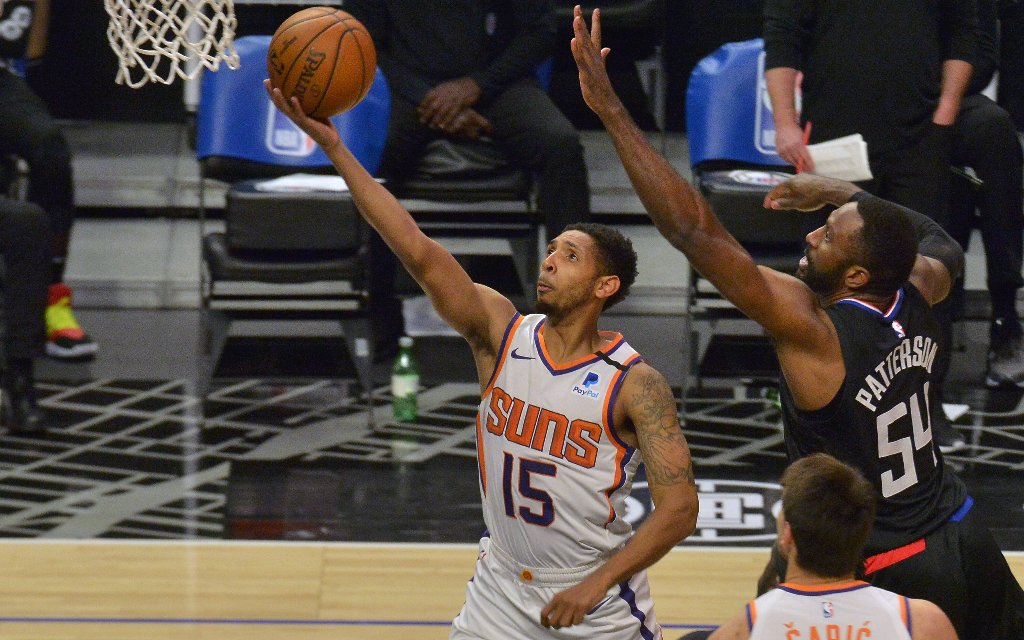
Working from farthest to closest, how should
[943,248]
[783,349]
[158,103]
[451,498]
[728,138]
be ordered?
[158,103]
[728,138]
[451,498]
[943,248]
[783,349]

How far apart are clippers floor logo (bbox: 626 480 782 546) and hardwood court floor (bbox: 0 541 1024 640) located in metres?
0.16

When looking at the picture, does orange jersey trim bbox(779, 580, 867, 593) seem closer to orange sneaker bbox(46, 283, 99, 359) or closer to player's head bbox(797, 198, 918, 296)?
player's head bbox(797, 198, 918, 296)

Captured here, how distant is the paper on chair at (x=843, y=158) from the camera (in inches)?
225

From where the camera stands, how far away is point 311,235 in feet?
21.9

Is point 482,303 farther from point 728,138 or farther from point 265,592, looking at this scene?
point 728,138

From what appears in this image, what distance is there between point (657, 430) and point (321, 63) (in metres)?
1.23

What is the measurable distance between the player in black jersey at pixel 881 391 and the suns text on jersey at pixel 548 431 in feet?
1.45

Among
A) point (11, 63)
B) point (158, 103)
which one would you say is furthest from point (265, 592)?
point (158, 103)

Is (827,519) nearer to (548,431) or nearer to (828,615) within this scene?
(828,615)

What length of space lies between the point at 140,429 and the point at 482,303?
3215mm

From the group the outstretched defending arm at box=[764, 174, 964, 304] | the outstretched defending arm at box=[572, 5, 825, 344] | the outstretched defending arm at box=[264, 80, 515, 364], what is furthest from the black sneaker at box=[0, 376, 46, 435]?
the outstretched defending arm at box=[572, 5, 825, 344]

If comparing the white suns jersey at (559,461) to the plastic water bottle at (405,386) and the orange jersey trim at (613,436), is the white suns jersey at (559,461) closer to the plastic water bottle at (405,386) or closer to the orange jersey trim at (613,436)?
the orange jersey trim at (613,436)

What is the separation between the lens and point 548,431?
3463 mm

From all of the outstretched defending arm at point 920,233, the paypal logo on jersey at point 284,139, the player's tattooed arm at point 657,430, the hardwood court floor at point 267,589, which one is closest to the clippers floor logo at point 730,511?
the hardwood court floor at point 267,589
